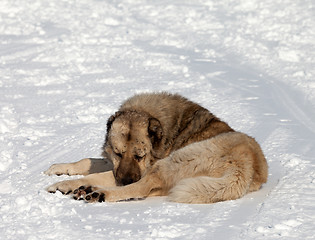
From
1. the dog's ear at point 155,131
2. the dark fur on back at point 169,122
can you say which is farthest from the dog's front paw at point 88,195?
the dog's ear at point 155,131

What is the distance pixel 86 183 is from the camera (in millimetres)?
5820

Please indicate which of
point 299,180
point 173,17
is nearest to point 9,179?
point 299,180

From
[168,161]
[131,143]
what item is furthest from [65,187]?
[168,161]

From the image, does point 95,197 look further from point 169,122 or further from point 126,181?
point 169,122

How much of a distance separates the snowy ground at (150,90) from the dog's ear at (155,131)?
91cm

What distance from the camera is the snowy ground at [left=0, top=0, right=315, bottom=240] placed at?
456cm

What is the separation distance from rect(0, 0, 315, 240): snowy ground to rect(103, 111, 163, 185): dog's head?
542 mm

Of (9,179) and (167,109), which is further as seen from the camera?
(167,109)

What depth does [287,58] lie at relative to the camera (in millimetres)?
11711

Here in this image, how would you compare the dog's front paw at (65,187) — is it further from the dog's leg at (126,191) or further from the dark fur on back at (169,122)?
the dark fur on back at (169,122)

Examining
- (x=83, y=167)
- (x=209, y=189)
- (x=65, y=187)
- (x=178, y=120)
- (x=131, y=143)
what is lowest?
(x=83, y=167)

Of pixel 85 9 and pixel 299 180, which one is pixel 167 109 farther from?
pixel 85 9

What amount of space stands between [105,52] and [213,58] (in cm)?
247

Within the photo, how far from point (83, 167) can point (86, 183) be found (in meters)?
0.70
